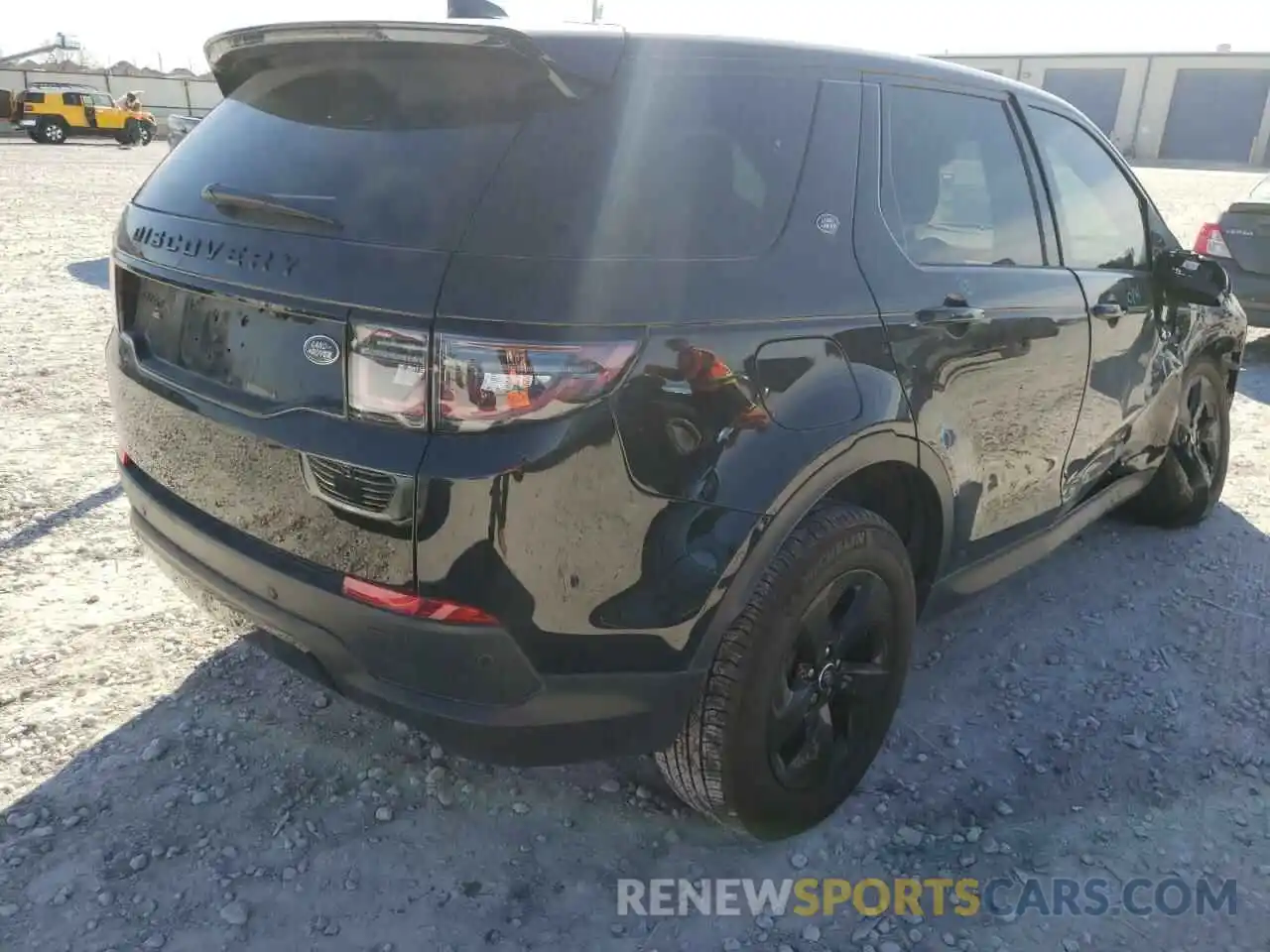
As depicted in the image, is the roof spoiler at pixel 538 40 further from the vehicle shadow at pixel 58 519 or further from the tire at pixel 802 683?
the vehicle shadow at pixel 58 519

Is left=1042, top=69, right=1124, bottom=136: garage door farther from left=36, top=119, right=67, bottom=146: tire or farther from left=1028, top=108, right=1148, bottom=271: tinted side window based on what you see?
left=1028, top=108, right=1148, bottom=271: tinted side window

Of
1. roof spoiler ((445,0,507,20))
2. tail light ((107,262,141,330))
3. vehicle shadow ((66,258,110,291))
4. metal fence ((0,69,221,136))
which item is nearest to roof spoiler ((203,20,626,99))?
roof spoiler ((445,0,507,20))

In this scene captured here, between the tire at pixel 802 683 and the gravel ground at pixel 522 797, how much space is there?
0.18m

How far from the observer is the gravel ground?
2.20 m

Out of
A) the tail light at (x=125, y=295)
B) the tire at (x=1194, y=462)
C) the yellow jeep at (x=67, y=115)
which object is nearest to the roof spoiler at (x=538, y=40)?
the tail light at (x=125, y=295)

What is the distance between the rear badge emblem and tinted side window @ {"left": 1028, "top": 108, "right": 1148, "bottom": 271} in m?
2.30

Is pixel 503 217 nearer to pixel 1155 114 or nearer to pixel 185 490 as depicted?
pixel 185 490

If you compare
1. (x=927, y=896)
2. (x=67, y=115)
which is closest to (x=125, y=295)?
(x=927, y=896)

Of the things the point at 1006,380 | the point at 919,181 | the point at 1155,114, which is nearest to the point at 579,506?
the point at 919,181

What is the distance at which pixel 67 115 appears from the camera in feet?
105

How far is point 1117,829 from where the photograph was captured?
255 centimetres

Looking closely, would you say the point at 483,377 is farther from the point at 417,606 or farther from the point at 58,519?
the point at 58,519

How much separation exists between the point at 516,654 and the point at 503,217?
0.81m

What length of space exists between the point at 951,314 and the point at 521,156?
47.5 inches
